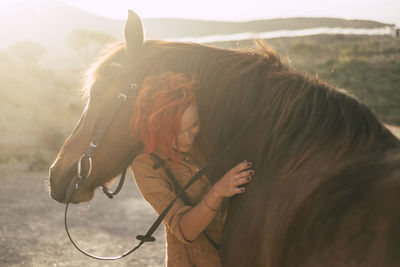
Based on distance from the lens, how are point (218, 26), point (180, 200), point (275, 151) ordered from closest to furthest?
1. point (275, 151)
2. point (180, 200)
3. point (218, 26)

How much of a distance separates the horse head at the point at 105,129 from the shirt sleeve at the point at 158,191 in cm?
12

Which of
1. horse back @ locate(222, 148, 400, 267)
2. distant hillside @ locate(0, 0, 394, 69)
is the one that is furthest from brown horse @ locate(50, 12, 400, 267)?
distant hillside @ locate(0, 0, 394, 69)

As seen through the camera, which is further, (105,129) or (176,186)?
(176,186)

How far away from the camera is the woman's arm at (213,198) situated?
67.7 inches

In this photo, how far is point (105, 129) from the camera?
1.91 metres

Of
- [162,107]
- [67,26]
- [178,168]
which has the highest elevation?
[162,107]

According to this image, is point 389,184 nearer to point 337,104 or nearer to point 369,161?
point 369,161

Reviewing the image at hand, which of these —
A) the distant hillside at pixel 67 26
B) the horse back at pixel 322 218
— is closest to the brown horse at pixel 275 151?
the horse back at pixel 322 218

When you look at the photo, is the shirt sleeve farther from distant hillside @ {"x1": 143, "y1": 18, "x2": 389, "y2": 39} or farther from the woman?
distant hillside @ {"x1": 143, "y1": 18, "x2": 389, "y2": 39}

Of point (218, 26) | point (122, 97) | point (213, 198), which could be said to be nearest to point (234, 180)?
point (213, 198)

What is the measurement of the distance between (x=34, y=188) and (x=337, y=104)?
9.37m

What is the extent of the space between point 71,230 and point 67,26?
72.3m

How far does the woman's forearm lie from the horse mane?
0.22 metres

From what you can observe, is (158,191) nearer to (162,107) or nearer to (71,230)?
(162,107)
